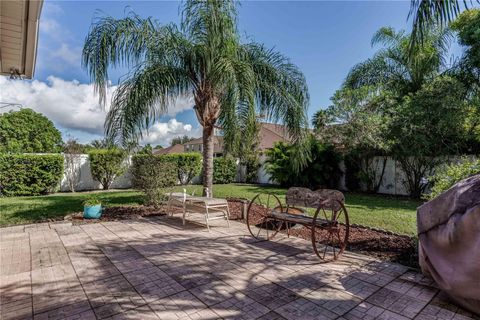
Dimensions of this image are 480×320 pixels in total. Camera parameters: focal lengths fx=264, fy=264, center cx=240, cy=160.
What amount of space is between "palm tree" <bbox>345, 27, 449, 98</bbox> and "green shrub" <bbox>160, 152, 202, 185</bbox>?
9232mm

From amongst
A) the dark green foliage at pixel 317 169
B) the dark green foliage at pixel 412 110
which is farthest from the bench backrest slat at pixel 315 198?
the dark green foliage at pixel 317 169

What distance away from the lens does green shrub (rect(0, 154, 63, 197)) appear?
10172 millimetres

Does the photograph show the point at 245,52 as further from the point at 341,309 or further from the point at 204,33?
the point at 341,309

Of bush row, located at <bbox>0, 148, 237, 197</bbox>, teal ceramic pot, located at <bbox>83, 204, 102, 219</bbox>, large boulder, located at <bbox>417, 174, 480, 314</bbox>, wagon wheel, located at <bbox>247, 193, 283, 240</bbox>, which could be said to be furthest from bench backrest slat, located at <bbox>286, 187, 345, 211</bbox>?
teal ceramic pot, located at <bbox>83, 204, 102, 219</bbox>

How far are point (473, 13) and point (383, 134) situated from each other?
6128 mm

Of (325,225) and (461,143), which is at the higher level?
(461,143)

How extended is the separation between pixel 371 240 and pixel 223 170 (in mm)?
12026

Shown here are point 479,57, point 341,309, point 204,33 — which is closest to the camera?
point 341,309

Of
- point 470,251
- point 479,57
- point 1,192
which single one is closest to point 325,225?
point 470,251

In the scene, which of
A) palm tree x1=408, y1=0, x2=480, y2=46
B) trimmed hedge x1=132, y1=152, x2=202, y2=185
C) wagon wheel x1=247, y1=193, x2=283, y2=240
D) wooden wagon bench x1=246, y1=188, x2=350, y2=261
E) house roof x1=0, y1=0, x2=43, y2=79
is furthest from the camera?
trimmed hedge x1=132, y1=152, x2=202, y2=185

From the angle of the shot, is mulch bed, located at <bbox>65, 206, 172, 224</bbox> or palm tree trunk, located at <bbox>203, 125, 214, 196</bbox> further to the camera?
palm tree trunk, located at <bbox>203, 125, 214, 196</bbox>

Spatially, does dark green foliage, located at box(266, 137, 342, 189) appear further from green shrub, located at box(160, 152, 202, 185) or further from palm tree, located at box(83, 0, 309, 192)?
palm tree, located at box(83, 0, 309, 192)

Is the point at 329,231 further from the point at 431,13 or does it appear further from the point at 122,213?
the point at 122,213

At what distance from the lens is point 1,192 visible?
1009cm
